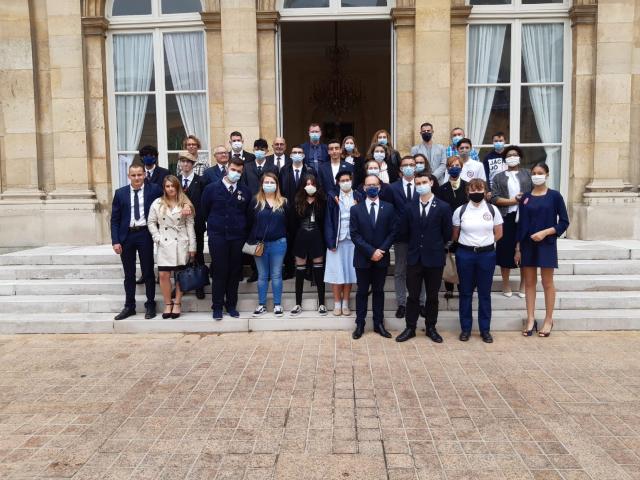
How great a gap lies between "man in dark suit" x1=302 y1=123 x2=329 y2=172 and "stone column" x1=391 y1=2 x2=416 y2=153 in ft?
7.36

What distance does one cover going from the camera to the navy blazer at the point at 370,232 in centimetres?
646

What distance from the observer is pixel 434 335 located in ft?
21.0

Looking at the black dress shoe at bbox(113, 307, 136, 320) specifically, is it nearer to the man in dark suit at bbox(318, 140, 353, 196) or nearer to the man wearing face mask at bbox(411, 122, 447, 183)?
the man in dark suit at bbox(318, 140, 353, 196)

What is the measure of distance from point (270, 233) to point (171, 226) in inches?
48.3

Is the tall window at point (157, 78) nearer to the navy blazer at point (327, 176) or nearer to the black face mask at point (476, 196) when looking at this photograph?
the navy blazer at point (327, 176)

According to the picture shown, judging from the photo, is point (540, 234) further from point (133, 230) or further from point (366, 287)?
point (133, 230)

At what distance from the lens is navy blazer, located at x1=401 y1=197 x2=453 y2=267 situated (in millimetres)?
6305

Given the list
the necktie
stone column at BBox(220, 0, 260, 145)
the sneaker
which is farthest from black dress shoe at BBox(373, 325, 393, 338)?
stone column at BBox(220, 0, 260, 145)

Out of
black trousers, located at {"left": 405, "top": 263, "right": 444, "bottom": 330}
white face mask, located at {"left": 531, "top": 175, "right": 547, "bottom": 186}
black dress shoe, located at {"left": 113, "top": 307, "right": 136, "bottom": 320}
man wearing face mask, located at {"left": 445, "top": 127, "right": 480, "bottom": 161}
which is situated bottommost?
black dress shoe, located at {"left": 113, "top": 307, "right": 136, "bottom": 320}

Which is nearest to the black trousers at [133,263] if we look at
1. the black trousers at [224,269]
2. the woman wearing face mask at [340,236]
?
the black trousers at [224,269]

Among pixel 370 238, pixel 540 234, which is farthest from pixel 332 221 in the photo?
pixel 540 234

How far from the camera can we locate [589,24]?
968 centimetres

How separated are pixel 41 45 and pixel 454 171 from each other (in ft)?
26.0

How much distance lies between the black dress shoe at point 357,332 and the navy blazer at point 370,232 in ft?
2.45
